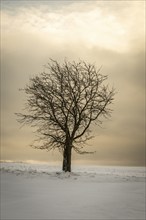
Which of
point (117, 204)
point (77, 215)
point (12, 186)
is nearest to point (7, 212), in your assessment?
point (77, 215)

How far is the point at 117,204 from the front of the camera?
14266 millimetres

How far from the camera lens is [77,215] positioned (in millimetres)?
12102

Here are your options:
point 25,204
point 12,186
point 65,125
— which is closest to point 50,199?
point 25,204

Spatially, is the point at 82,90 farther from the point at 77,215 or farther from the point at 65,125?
the point at 77,215

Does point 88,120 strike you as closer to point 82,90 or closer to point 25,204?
point 82,90

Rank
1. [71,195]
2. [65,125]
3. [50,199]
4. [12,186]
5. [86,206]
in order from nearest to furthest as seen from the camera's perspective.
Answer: [86,206], [50,199], [71,195], [12,186], [65,125]

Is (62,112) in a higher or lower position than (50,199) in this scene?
higher

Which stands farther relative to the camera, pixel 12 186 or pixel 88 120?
pixel 88 120

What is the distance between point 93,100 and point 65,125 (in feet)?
11.7

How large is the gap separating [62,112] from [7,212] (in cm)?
2215

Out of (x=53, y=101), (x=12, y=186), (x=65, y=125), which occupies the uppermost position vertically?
(x=53, y=101)

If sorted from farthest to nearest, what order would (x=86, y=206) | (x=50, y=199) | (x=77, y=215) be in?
(x=50, y=199), (x=86, y=206), (x=77, y=215)

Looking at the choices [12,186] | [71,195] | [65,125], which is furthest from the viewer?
[65,125]

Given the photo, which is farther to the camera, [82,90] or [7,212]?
[82,90]
